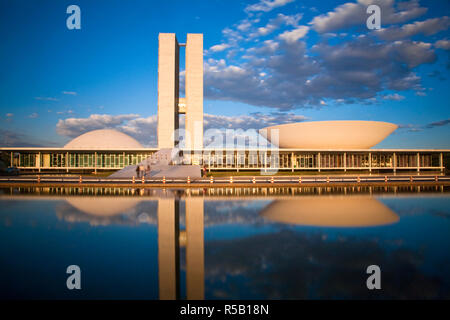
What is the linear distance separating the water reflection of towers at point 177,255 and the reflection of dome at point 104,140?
41686 mm

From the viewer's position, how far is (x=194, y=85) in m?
47.8

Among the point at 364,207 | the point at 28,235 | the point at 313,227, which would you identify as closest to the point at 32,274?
the point at 28,235

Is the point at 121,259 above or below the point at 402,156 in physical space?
→ below

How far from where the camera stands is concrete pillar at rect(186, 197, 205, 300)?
4445mm

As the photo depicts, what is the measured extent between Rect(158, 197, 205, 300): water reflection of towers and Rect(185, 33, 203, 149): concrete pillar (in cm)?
3819

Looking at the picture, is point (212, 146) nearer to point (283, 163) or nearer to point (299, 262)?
point (283, 163)

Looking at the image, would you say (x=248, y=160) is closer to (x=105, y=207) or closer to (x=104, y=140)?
(x=104, y=140)

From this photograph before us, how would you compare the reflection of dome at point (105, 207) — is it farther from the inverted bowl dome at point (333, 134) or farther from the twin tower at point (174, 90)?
the twin tower at point (174, 90)

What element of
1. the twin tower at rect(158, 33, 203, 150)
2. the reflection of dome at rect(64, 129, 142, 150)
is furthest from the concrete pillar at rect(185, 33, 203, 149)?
the reflection of dome at rect(64, 129, 142, 150)

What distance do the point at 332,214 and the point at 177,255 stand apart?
6.48 m

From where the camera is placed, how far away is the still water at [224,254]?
445 centimetres
